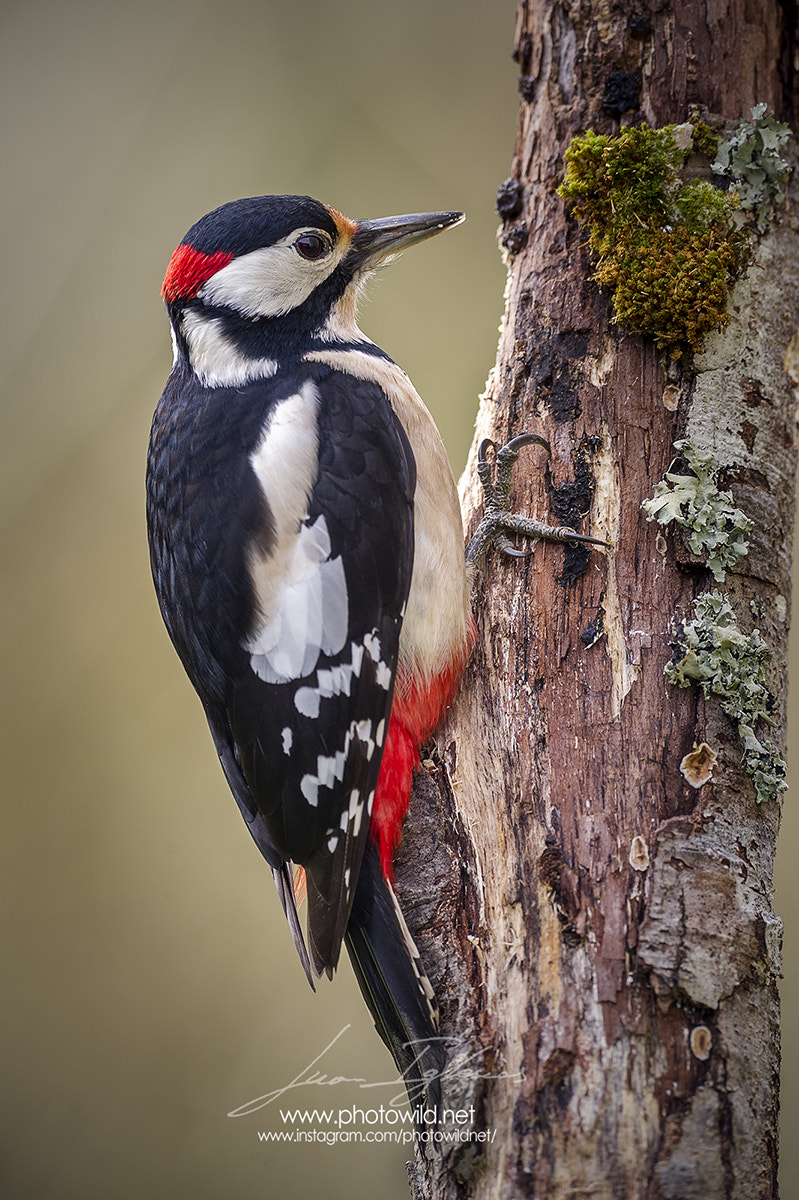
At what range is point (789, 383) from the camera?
1.76 metres

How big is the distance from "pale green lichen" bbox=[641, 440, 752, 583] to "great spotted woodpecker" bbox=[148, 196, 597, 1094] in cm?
22

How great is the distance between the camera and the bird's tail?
138cm

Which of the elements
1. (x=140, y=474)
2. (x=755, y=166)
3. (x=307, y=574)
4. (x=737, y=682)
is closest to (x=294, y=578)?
(x=307, y=574)

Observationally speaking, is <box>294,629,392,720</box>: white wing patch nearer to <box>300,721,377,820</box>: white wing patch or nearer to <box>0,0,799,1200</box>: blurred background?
<box>300,721,377,820</box>: white wing patch

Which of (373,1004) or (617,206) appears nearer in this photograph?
(373,1004)

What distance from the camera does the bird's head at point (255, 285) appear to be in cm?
186

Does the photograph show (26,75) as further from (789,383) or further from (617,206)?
(789,383)

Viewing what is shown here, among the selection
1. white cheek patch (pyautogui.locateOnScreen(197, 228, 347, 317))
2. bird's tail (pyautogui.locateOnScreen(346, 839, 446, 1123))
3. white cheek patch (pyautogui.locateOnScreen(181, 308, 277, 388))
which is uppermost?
white cheek patch (pyautogui.locateOnScreen(197, 228, 347, 317))

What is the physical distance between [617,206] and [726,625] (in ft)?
2.63

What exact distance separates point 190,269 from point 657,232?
0.90 meters

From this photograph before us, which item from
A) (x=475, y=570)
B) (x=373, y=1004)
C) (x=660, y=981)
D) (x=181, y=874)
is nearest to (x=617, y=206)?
(x=475, y=570)

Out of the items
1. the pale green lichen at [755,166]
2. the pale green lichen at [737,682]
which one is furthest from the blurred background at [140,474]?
the pale green lichen at [737,682]

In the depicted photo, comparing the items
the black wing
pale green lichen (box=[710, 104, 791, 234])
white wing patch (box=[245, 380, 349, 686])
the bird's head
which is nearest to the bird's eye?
the bird's head

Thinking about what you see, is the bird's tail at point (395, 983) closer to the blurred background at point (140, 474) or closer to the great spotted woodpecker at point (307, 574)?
the great spotted woodpecker at point (307, 574)
